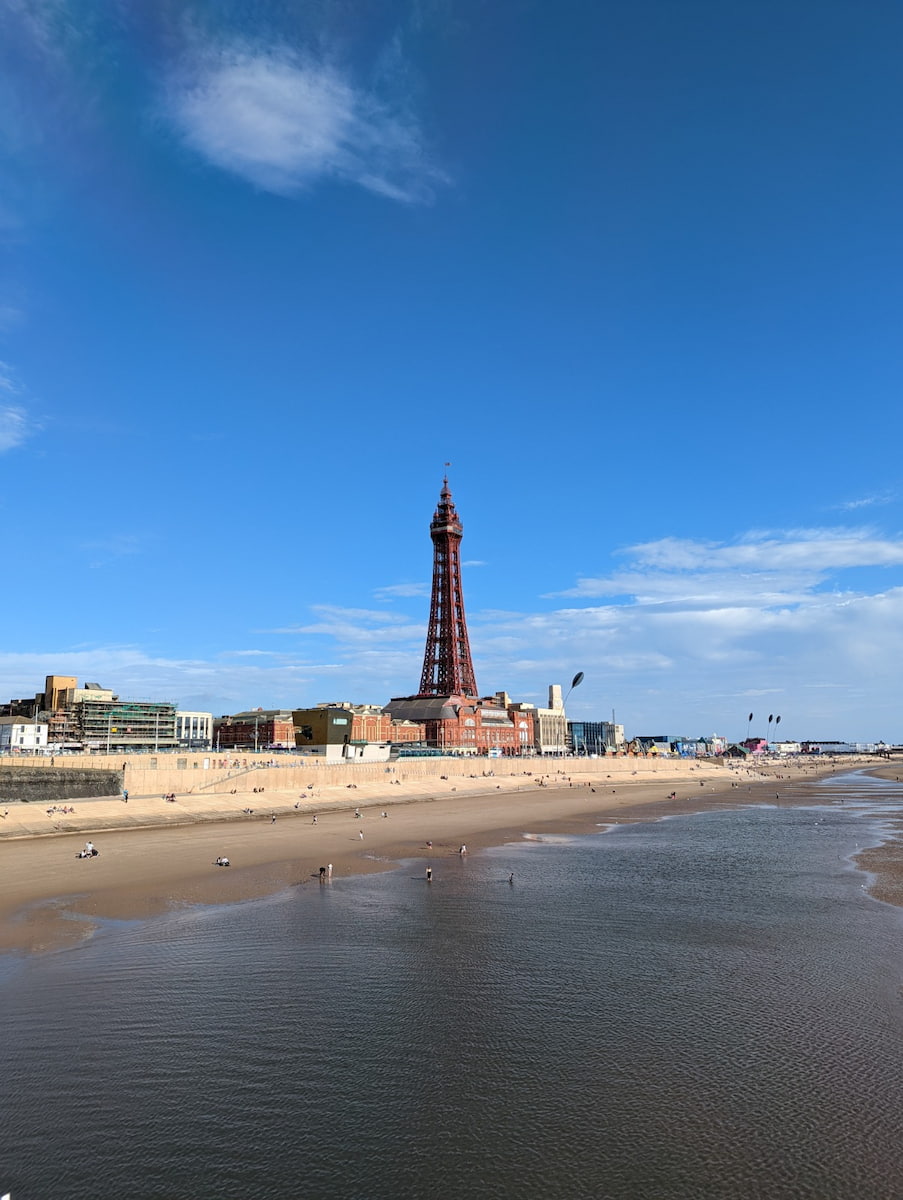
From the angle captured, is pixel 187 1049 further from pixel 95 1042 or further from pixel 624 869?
pixel 624 869

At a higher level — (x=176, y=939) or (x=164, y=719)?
(x=164, y=719)

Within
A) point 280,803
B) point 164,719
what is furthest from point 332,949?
point 164,719

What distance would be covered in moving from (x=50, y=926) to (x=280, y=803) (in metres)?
37.3

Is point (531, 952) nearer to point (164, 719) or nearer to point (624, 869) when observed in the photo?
point (624, 869)

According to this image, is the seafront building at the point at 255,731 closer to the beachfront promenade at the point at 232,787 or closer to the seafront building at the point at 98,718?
the seafront building at the point at 98,718

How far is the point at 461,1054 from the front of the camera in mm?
15352

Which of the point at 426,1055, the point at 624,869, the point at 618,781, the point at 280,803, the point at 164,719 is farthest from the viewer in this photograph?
the point at 164,719

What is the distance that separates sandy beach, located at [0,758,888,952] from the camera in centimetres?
2861

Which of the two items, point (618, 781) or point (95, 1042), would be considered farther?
point (618, 781)

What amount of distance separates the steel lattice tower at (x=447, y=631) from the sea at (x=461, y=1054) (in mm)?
122764

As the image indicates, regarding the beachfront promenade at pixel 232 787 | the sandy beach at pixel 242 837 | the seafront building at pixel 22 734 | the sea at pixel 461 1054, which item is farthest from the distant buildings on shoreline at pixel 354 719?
the sea at pixel 461 1054

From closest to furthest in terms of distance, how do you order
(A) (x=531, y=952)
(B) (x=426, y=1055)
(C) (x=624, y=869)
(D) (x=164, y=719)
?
(B) (x=426, y=1055)
(A) (x=531, y=952)
(C) (x=624, y=869)
(D) (x=164, y=719)

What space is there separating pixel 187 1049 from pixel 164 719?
139 m

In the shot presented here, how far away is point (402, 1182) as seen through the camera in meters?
11.1
